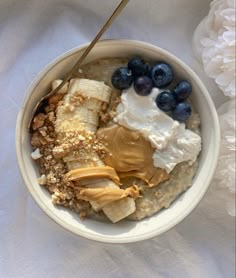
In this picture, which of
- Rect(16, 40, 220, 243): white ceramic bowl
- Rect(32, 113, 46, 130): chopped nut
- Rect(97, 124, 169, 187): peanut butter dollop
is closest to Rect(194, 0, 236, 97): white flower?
Rect(16, 40, 220, 243): white ceramic bowl

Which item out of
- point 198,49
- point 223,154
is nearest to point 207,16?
point 198,49

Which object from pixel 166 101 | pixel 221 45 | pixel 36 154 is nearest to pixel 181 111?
pixel 166 101

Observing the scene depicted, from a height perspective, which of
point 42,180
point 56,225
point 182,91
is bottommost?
point 56,225

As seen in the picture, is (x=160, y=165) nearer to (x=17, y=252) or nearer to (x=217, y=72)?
(x=217, y=72)

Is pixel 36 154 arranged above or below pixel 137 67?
below

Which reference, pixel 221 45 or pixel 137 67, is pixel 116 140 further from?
pixel 221 45

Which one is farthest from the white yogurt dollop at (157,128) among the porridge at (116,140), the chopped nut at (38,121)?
the chopped nut at (38,121)
